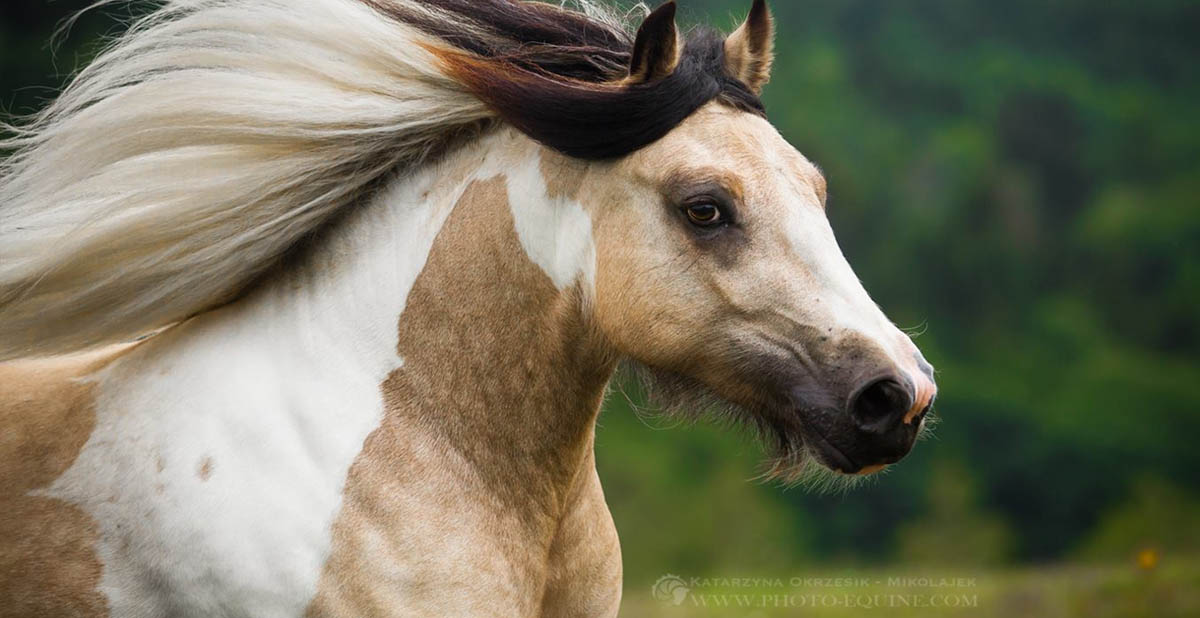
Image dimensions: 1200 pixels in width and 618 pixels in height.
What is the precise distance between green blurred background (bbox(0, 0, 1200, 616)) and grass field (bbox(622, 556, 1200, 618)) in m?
13.6

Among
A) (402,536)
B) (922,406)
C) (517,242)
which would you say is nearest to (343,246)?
(517,242)

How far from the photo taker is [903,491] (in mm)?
26656

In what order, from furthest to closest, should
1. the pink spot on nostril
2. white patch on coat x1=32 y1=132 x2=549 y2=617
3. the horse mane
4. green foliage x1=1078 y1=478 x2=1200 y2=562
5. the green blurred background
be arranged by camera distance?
the green blurred background → green foliage x1=1078 y1=478 x2=1200 y2=562 → the horse mane → white patch on coat x1=32 y1=132 x2=549 y2=617 → the pink spot on nostril

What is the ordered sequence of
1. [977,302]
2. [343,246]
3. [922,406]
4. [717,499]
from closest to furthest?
[922,406]
[343,246]
[717,499]
[977,302]

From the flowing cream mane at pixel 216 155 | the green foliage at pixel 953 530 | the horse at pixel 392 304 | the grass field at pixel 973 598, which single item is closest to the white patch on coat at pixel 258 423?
the horse at pixel 392 304

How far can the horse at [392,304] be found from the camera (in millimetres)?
2992

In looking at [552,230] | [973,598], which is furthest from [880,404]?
[973,598]

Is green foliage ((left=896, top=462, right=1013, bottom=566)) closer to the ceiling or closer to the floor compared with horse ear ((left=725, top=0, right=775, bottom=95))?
closer to the floor

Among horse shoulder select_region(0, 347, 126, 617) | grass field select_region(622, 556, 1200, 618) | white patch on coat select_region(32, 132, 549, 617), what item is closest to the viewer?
white patch on coat select_region(32, 132, 549, 617)

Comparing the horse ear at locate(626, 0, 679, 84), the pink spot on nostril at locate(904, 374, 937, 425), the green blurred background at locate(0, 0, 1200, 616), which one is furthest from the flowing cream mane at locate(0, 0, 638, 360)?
the green blurred background at locate(0, 0, 1200, 616)

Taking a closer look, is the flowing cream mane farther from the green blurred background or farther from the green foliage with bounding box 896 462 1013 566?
the green foliage with bounding box 896 462 1013 566

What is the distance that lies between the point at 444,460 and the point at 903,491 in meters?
24.8

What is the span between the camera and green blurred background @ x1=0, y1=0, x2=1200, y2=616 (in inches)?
974

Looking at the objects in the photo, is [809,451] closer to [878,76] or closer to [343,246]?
[343,246]
